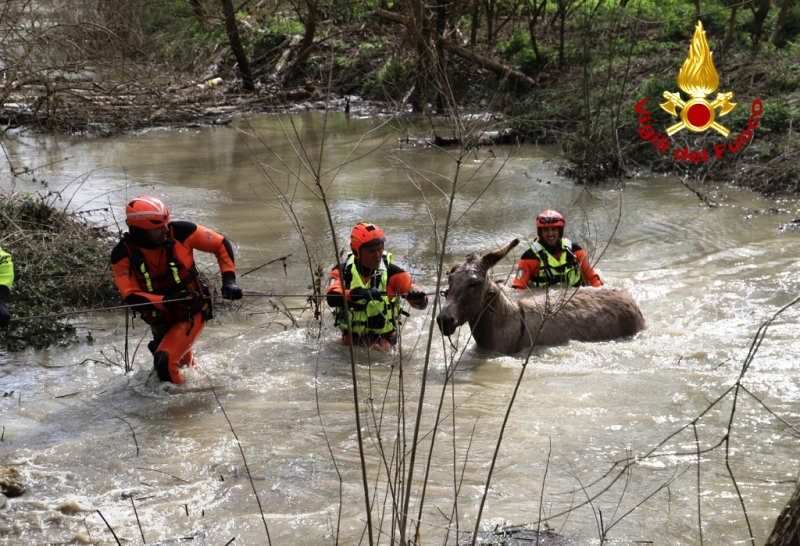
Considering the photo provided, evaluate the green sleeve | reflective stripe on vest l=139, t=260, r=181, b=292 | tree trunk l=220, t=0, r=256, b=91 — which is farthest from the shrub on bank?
tree trunk l=220, t=0, r=256, b=91

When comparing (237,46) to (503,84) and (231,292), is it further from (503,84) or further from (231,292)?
(231,292)

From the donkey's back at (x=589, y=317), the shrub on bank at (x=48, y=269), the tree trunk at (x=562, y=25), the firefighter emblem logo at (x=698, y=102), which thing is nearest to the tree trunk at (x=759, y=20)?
the tree trunk at (x=562, y=25)

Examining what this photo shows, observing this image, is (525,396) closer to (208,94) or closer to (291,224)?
(291,224)

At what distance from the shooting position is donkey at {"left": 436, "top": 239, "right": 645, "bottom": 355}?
7746 millimetres

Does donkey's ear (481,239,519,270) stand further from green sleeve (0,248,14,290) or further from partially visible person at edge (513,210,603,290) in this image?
green sleeve (0,248,14,290)

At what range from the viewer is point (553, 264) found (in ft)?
31.7

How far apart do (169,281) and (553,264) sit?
4.35 metres

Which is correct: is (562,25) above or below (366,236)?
above

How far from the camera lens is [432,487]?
5.29 metres

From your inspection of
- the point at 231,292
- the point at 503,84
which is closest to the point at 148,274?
the point at 231,292

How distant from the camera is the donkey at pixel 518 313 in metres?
7.75

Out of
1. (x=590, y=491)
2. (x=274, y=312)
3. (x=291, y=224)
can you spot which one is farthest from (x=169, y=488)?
(x=291, y=224)

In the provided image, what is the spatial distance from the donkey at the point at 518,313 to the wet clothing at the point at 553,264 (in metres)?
0.48

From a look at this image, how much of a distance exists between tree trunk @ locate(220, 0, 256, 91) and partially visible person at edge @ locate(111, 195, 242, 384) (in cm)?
1363
